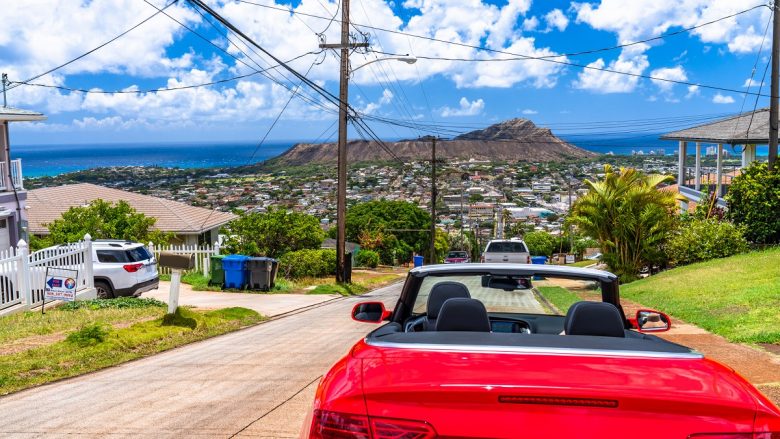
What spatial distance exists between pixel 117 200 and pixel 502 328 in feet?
114

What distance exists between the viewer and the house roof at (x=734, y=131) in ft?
91.0

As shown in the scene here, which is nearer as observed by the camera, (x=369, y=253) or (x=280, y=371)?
(x=280, y=371)

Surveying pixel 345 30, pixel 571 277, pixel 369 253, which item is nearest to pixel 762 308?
pixel 571 277

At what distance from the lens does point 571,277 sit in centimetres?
525

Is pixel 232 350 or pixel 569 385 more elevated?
pixel 569 385

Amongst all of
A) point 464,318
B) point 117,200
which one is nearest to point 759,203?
point 464,318

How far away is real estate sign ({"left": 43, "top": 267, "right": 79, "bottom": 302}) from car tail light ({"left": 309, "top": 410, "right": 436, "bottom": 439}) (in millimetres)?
13522

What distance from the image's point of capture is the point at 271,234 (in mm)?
30844

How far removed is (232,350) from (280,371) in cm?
214

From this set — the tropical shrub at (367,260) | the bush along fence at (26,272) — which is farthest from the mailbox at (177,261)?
Answer: the tropical shrub at (367,260)

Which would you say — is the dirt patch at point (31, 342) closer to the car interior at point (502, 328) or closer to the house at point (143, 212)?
the car interior at point (502, 328)

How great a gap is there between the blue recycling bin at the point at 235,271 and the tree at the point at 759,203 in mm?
15119

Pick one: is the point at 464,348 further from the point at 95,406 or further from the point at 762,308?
the point at 762,308

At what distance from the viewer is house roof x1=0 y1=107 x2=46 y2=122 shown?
2339cm
